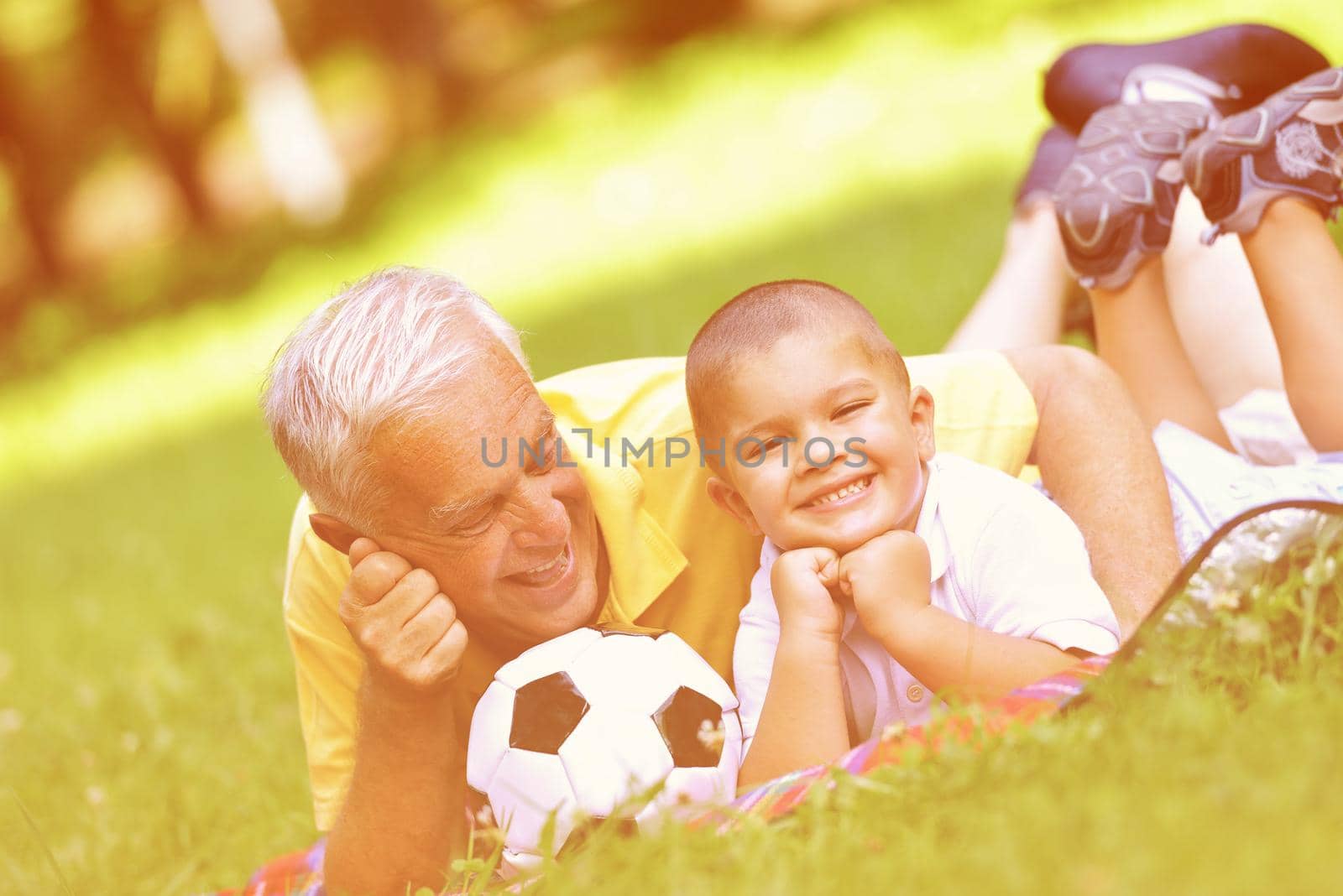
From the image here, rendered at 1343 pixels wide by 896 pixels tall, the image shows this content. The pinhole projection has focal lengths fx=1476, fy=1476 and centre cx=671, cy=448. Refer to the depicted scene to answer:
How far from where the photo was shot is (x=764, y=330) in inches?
102

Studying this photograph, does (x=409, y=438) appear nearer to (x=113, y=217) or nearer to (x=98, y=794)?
(x=98, y=794)

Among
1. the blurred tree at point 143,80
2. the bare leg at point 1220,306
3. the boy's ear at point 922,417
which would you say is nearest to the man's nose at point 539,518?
the boy's ear at point 922,417

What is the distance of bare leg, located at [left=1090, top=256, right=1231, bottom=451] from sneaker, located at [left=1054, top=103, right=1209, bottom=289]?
77mm

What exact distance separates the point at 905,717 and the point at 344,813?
3.43 feet

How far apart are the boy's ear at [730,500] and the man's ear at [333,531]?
2.15 ft

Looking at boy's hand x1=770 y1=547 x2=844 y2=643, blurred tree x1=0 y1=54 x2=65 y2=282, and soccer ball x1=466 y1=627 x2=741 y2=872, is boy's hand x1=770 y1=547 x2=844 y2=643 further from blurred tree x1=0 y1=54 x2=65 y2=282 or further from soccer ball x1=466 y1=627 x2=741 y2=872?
blurred tree x1=0 y1=54 x2=65 y2=282

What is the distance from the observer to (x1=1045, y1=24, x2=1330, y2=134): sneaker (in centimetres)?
383

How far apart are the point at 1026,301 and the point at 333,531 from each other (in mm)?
2203

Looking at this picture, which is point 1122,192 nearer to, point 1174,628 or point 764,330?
point 764,330

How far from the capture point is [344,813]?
8.96 ft

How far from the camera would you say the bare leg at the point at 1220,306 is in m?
3.61

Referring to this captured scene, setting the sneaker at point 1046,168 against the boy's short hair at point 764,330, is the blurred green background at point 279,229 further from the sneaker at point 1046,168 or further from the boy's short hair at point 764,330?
the boy's short hair at point 764,330

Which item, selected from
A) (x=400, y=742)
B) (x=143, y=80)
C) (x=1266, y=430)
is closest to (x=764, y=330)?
(x=400, y=742)

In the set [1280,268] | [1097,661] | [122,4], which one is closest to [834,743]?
[1097,661]
